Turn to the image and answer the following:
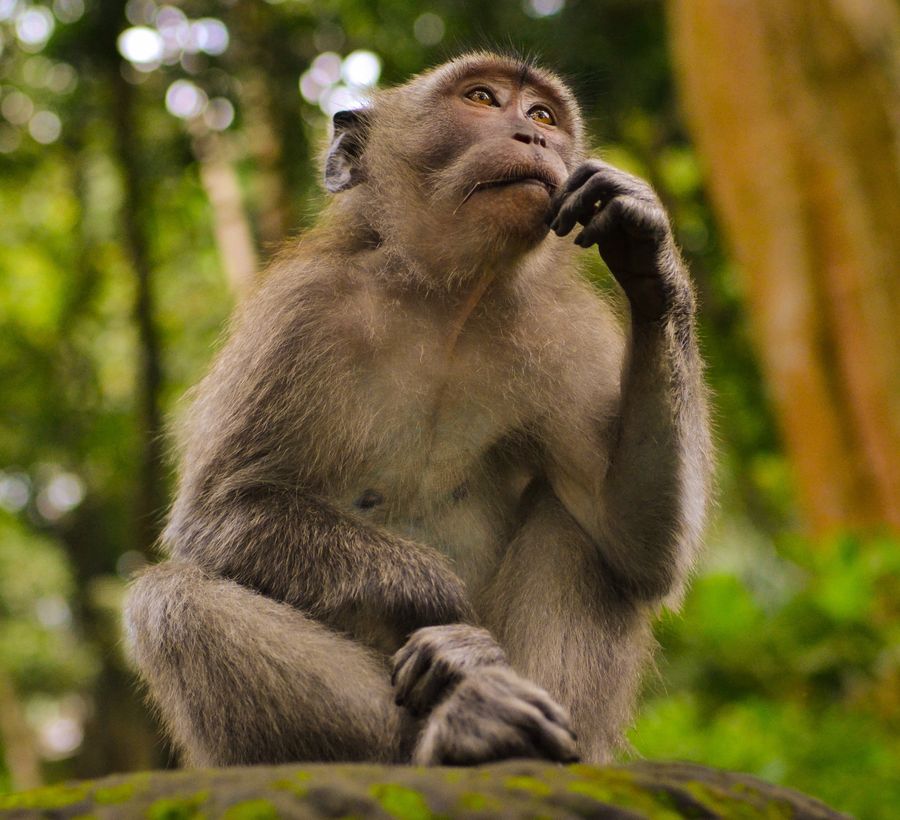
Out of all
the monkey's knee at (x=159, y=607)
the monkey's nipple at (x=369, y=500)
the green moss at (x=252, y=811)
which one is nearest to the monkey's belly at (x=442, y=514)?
the monkey's nipple at (x=369, y=500)

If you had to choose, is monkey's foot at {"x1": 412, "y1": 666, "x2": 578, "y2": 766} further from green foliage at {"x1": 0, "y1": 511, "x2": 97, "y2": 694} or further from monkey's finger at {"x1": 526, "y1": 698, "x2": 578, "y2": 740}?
green foliage at {"x1": 0, "y1": 511, "x2": 97, "y2": 694}

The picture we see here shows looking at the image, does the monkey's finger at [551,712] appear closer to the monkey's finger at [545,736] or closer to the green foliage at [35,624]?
the monkey's finger at [545,736]

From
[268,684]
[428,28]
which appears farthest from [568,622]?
[428,28]

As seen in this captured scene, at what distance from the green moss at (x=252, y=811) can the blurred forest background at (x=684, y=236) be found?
8.54ft

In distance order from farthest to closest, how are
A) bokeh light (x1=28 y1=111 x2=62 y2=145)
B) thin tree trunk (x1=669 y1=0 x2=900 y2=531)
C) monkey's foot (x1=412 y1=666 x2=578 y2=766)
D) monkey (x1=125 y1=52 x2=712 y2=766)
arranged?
bokeh light (x1=28 y1=111 x2=62 y2=145), thin tree trunk (x1=669 y1=0 x2=900 y2=531), monkey (x1=125 y1=52 x2=712 y2=766), monkey's foot (x1=412 y1=666 x2=578 y2=766)

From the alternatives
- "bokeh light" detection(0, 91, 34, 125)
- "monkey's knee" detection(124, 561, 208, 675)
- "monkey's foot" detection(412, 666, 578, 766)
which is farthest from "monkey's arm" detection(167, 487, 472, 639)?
"bokeh light" detection(0, 91, 34, 125)

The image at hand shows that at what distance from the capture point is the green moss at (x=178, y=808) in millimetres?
2328

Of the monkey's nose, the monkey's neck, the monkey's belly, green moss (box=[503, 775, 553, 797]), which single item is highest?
the monkey's nose

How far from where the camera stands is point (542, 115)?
4.19 m

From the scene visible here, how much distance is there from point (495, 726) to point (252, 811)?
0.69 m

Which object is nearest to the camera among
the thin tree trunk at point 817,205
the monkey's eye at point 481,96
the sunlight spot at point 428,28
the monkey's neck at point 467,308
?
the monkey's neck at point 467,308

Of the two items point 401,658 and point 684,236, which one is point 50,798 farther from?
point 684,236

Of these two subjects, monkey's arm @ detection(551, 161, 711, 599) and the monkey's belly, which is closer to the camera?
monkey's arm @ detection(551, 161, 711, 599)

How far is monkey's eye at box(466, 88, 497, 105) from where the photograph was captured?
13.5 feet
